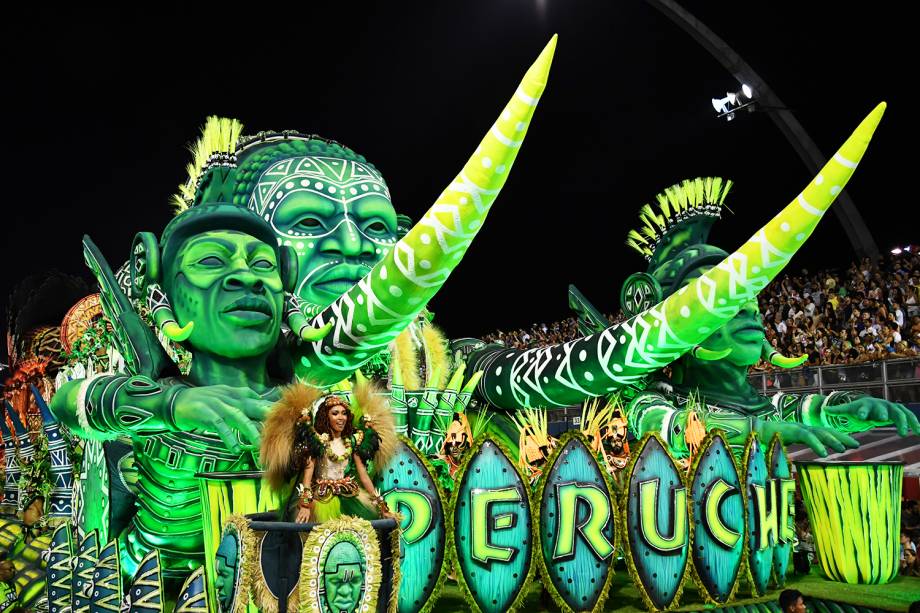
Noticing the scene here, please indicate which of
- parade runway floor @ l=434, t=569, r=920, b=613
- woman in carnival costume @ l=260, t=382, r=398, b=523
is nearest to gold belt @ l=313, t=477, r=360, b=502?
woman in carnival costume @ l=260, t=382, r=398, b=523

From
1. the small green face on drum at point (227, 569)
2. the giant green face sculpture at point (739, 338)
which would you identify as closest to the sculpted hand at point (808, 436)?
the giant green face sculpture at point (739, 338)

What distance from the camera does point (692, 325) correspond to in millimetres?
5113

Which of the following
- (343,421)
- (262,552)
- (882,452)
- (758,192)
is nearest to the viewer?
(262,552)

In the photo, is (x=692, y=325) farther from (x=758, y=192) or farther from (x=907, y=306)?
(x=758, y=192)

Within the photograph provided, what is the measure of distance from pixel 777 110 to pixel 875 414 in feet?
22.9

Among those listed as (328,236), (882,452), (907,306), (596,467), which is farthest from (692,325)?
(907,306)

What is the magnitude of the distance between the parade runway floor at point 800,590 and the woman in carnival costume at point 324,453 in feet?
6.10

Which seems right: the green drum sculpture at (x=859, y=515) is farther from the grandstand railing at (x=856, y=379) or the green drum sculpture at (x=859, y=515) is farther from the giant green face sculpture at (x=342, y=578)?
the giant green face sculpture at (x=342, y=578)

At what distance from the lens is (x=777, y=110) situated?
1240 centimetres

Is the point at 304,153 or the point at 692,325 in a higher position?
the point at 304,153

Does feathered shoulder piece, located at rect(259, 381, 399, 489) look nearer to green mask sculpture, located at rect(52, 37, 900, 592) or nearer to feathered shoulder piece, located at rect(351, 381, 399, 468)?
feathered shoulder piece, located at rect(351, 381, 399, 468)

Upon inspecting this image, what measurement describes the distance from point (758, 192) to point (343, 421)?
11.1 metres

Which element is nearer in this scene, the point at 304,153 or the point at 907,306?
the point at 304,153

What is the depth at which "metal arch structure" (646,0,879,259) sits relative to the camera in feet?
40.2
